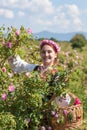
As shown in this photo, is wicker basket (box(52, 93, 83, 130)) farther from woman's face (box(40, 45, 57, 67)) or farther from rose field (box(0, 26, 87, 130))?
woman's face (box(40, 45, 57, 67))

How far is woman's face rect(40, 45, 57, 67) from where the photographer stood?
12.8ft

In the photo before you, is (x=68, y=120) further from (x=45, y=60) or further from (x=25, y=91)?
(x=45, y=60)

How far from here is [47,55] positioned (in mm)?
3879

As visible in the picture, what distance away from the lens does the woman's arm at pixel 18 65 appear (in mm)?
3863

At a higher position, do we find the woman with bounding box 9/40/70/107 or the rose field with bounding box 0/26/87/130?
the woman with bounding box 9/40/70/107

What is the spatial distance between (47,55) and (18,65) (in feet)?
1.03

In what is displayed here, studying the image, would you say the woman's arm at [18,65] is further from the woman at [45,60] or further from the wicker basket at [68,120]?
the wicker basket at [68,120]

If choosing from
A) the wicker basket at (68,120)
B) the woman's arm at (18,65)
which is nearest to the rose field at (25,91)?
the wicker basket at (68,120)

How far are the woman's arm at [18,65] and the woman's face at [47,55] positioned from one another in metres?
0.16

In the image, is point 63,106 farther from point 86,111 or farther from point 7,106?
point 86,111

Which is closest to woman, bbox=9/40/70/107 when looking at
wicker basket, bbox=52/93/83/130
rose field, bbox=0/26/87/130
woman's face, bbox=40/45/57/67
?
woman's face, bbox=40/45/57/67

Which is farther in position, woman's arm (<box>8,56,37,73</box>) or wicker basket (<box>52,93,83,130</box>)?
woman's arm (<box>8,56,37,73</box>)

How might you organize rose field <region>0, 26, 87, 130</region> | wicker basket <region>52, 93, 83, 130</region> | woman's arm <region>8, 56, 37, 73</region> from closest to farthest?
rose field <region>0, 26, 87, 130</region>
wicker basket <region>52, 93, 83, 130</region>
woman's arm <region>8, 56, 37, 73</region>

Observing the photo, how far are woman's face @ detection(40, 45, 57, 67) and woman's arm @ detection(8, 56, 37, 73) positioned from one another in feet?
0.52
